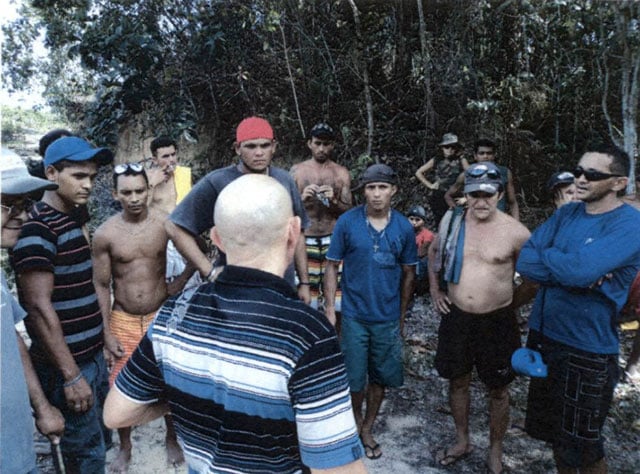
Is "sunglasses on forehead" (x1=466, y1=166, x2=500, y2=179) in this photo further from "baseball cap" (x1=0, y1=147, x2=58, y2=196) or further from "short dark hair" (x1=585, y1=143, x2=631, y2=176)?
"baseball cap" (x1=0, y1=147, x2=58, y2=196)

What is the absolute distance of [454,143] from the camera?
663 centimetres

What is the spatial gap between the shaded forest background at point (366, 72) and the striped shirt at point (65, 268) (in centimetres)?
508

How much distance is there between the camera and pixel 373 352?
11.8 ft

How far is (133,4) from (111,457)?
266 inches

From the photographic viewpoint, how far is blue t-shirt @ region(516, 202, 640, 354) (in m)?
2.50

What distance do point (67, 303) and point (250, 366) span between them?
5.97 feet

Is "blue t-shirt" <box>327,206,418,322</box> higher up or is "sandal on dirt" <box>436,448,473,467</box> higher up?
"blue t-shirt" <box>327,206,418,322</box>

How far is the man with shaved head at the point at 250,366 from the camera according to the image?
48.9 inches

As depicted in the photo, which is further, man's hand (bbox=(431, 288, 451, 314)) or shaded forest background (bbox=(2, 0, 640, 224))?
shaded forest background (bbox=(2, 0, 640, 224))

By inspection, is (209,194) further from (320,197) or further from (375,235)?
(320,197)

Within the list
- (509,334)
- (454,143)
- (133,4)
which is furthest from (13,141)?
(509,334)

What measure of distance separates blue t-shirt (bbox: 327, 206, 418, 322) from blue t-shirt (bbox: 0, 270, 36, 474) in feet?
7.19

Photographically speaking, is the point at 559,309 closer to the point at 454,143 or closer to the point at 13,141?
the point at 454,143

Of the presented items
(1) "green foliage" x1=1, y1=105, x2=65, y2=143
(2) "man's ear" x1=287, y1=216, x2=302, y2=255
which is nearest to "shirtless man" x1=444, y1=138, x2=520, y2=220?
(2) "man's ear" x1=287, y1=216, x2=302, y2=255
